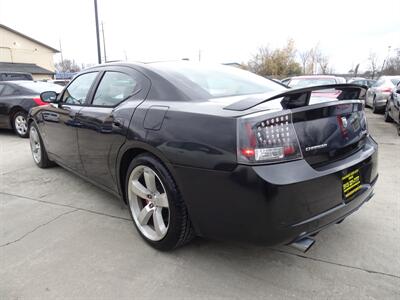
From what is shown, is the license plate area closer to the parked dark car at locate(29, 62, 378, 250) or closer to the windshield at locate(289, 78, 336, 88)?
the parked dark car at locate(29, 62, 378, 250)

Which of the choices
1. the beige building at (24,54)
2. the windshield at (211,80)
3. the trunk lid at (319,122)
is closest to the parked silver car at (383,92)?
the windshield at (211,80)

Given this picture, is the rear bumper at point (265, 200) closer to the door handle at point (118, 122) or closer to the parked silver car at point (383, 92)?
the door handle at point (118, 122)

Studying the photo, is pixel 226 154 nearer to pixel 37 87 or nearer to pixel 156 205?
pixel 156 205

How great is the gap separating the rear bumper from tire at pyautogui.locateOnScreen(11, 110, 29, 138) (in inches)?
271

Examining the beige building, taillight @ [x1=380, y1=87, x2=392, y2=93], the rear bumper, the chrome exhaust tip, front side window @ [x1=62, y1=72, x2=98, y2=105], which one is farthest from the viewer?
the beige building

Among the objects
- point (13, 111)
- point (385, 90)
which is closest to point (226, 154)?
point (13, 111)

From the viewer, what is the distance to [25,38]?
3603 cm

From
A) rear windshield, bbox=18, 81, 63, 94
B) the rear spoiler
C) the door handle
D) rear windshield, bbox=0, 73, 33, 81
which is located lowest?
the door handle

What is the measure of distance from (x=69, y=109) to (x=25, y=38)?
38.9 m

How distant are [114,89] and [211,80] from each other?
90 centimetres

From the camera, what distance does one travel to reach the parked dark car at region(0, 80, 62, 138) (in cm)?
759

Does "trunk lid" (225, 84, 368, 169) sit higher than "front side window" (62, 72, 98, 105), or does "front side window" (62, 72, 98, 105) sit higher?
"front side window" (62, 72, 98, 105)

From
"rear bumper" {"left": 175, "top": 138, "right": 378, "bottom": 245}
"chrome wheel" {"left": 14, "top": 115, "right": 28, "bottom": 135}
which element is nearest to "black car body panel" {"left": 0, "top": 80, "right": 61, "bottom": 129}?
"chrome wheel" {"left": 14, "top": 115, "right": 28, "bottom": 135}

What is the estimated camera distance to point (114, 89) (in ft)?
9.81
